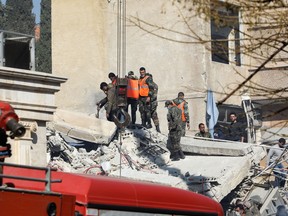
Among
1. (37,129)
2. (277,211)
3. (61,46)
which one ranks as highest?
(61,46)

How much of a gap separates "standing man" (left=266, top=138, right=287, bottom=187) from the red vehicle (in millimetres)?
15126

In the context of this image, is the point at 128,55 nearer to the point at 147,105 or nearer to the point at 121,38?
the point at 121,38

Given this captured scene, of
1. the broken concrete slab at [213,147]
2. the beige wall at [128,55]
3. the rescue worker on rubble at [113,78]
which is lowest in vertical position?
the broken concrete slab at [213,147]

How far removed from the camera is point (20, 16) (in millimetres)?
52156

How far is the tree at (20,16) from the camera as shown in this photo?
50956 mm

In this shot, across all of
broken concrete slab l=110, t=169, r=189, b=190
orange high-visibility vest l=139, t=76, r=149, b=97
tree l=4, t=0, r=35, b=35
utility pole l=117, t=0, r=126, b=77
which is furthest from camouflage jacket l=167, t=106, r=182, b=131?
tree l=4, t=0, r=35, b=35

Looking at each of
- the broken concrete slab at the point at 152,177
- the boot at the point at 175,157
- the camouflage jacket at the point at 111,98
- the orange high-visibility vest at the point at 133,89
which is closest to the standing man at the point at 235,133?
the orange high-visibility vest at the point at 133,89

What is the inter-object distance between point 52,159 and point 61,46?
12.6 m

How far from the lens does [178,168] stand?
2589 centimetres

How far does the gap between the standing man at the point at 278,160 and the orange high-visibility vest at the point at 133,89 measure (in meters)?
3.90

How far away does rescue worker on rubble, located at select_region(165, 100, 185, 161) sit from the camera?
26000 millimetres

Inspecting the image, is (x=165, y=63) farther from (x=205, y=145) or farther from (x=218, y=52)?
(x=218, y=52)

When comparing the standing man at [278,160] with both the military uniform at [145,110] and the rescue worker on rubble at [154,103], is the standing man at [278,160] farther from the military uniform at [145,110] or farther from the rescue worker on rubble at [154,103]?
the military uniform at [145,110]

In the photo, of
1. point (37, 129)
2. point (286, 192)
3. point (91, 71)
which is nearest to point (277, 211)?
point (286, 192)
